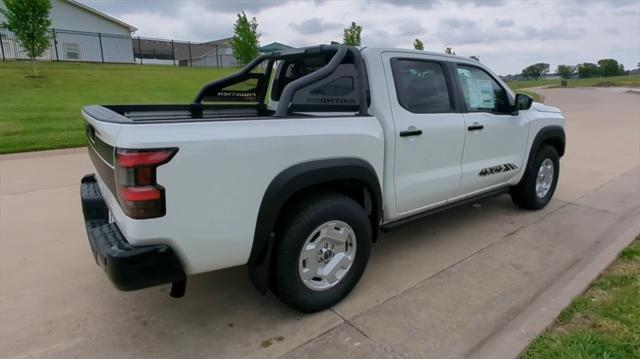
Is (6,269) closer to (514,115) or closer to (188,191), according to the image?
(188,191)

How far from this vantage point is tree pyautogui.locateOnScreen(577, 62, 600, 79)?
82.8 metres

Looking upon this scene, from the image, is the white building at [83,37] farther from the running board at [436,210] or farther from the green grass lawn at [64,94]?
the running board at [436,210]

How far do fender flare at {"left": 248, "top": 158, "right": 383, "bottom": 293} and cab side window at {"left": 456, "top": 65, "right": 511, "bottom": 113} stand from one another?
67.3 inches

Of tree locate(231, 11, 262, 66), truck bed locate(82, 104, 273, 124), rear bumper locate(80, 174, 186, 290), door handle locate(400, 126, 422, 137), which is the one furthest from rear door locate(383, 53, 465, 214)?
tree locate(231, 11, 262, 66)

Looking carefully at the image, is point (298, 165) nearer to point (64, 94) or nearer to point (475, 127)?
point (475, 127)

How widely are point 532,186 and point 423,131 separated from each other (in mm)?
2277

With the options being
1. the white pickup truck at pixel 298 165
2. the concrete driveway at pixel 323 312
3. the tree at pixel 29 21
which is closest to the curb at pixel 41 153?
the concrete driveway at pixel 323 312

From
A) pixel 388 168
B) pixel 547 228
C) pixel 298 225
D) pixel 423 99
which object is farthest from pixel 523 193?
pixel 298 225

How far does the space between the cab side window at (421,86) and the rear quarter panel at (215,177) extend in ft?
3.27

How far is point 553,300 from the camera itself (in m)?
3.08

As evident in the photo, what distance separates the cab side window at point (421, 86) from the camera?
3424mm

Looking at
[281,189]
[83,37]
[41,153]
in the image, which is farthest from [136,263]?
[83,37]

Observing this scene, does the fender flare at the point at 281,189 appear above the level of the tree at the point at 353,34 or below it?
below

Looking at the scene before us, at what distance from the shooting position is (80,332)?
282 centimetres
